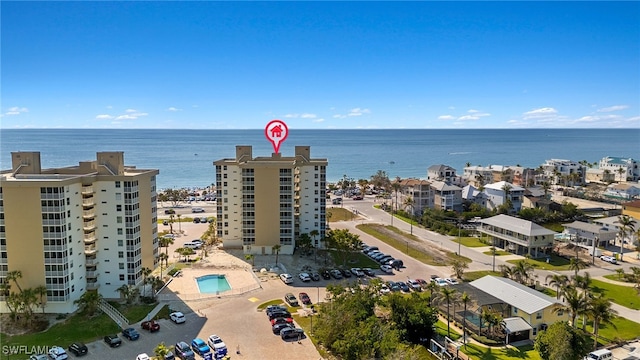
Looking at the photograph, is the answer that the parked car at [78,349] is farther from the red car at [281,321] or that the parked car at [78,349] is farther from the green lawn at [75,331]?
the red car at [281,321]

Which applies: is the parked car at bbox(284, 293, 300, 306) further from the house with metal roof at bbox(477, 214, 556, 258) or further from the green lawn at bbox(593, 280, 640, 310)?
the house with metal roof at bbox(477, 214, 556, 258)

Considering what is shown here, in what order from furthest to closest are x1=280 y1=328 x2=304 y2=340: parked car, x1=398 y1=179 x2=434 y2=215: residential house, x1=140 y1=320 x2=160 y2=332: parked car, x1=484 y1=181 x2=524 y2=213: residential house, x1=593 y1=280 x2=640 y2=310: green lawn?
x1=398 y1=179 x2=434 y2=215: residential house → x1=484 y1=181 x2=524 y2=213: residential house → x1=593 y1=280 x2=640 y2=310: green lawn → x1=140 y1=320 x2=160 y2=332: parked car → x1=280 y1=328 x2=304 y2=340: parked car

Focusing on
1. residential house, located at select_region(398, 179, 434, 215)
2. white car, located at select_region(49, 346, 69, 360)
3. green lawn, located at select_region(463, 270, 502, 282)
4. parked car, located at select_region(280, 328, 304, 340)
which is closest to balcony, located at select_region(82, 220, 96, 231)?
white car, located at select_region(49, 346, 69, 360)

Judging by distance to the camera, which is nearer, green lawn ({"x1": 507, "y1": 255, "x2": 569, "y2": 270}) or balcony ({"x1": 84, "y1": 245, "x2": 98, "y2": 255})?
balcony ({"x1": 84, "y1": 245, "x2": 98, "y2": 255})

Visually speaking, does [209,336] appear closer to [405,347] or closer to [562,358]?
[405,347]

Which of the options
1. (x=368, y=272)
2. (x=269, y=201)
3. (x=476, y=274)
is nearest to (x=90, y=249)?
(x=269, y=201)

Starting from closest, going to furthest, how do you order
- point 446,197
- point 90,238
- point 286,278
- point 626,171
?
point 90,238
point 286,278
point 446,197
point 626,171

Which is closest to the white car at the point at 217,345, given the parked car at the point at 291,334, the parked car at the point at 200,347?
the parked car at the point at 200,347

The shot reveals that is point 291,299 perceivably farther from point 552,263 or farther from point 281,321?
point 552,263
